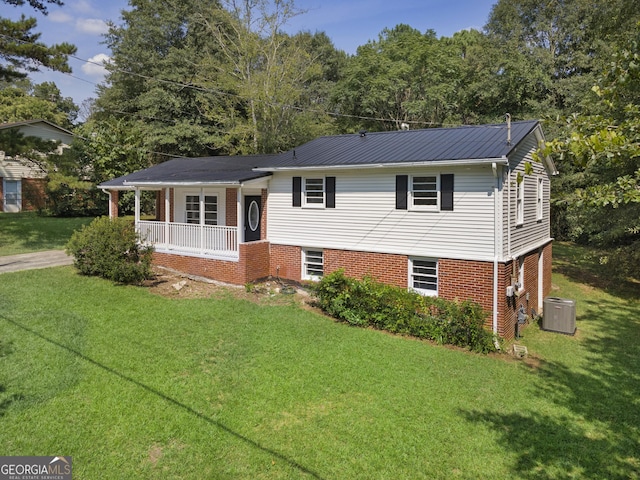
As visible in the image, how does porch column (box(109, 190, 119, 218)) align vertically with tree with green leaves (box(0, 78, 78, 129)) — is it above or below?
below

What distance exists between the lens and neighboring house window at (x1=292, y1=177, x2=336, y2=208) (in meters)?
13.5

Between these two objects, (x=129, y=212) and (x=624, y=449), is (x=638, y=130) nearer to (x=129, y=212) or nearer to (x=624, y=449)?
(x=624, y=449)

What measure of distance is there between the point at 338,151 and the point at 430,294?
564 centimetres

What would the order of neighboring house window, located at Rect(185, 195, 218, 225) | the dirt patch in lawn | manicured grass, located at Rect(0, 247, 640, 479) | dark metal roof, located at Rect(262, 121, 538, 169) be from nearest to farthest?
1. manicured grass, located at Rect(0, 247, 640, 479)
2. dark metal roof, located at Rect(262, 121, 538, 169)
3. the dirt patch in lawn
4. neighboring house window, located at Rect(185, 195, 218, 225)

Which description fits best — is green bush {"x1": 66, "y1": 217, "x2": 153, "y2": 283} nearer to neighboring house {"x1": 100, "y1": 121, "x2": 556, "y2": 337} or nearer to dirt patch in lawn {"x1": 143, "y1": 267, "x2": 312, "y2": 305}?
dirt patch in lawn {"x1": 143, "y1": 267, "x2": 312, "y2": 305}

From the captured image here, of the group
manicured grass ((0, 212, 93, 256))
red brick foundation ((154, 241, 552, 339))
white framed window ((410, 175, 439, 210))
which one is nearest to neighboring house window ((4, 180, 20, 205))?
manicured grass ((0, 212, 93, 256))

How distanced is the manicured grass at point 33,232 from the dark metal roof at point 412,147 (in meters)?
12.2

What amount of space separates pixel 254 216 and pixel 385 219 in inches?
214

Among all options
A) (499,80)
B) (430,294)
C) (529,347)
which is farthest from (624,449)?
(499,80)

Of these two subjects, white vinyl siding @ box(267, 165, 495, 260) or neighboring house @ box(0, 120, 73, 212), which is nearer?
white vinyl siding @ box(267, 165, 495, 260)

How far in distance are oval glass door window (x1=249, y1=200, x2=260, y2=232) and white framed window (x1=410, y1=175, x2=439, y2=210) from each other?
6.14 m

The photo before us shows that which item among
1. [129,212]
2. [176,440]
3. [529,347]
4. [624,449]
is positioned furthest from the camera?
[129,212]

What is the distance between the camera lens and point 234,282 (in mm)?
14094

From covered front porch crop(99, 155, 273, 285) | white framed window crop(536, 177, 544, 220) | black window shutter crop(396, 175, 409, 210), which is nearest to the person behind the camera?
black window shutter crop(396, 175, 409, 210)
